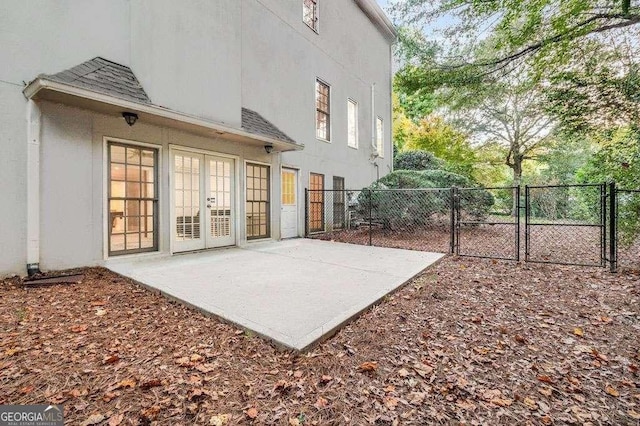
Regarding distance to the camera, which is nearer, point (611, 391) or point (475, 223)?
point (611, 391)

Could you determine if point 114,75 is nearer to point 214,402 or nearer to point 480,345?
point 214,402

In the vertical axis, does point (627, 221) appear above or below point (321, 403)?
above

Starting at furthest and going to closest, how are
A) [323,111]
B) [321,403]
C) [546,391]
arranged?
[323,111]
[546,391]
[321,403]

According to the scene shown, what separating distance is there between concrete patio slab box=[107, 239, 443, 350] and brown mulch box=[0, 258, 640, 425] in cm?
19

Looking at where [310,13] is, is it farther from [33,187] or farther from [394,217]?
[33,187]

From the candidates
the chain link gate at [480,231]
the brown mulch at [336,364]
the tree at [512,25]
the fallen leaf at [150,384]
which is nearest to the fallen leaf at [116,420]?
the brown mulch at [336,364]

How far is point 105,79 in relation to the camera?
466 cm

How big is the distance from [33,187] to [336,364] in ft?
16.0

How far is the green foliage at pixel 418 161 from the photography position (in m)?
14.8

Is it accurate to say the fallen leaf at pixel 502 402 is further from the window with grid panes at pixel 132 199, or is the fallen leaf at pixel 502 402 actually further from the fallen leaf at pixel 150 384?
the window with grid panes at pixel 132 199

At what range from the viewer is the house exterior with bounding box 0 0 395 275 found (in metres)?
4.22

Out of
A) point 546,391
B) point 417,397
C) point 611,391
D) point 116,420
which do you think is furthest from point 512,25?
point 116,420

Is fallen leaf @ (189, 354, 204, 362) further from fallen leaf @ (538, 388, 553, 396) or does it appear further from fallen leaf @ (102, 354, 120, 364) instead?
fallen leaf @ (538, 388, 553, 396)

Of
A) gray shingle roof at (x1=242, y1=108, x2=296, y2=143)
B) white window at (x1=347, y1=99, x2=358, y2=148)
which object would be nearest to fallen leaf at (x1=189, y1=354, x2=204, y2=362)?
gray shingle roof at (x1=242, y1=108, x2=296, y2=143)
